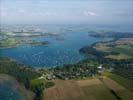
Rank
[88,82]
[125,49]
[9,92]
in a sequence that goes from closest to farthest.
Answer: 1. [9,92]
2. [88,82]
3. [125,49]

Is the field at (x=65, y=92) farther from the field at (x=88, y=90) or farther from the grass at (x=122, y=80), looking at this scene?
the grass at (x=122, y=80)

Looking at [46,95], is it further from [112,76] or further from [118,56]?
[118,56]

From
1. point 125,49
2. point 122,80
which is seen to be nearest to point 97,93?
point 122,80

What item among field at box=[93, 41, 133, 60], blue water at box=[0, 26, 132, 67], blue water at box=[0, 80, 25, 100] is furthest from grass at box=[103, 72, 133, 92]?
field at box=[93, 41, 133, 60]

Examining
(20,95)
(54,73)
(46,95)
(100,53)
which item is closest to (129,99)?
(46,95)

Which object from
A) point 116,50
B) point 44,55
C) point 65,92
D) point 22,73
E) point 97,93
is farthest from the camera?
point 116,50

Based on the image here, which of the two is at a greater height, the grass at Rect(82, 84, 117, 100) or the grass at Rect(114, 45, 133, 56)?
the grass at Rect(82, 84, 117, 100)

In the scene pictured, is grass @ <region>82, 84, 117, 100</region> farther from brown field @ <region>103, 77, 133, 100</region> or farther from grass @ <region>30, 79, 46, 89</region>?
grass @ <region>30, 79, 46, 89</region>

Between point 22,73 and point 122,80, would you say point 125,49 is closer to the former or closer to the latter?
point 122,80

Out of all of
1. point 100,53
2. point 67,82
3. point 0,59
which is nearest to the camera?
point 67,82
